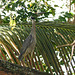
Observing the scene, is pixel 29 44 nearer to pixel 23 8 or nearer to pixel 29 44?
pixel 29 44

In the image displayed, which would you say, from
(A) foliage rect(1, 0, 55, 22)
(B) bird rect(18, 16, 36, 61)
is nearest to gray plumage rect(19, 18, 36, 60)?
(B) bird rect(18, 16, 36, 61)

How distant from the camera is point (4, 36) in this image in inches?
69.2

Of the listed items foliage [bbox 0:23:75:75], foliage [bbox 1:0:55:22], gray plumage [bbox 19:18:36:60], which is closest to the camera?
foliage [bbox 0:23:75:75]

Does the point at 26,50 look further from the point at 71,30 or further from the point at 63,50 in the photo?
the point at 71,30

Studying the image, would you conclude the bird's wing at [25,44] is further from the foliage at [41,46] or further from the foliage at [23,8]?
the foliage at [23,8]

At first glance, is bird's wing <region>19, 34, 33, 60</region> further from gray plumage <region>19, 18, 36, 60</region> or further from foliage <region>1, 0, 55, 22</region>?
foliage <region>1, 0, 55, 22</region>

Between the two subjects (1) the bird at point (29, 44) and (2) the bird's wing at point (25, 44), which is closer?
(2) the bird's wing at point (25, 44)

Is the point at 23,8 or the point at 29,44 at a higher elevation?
the point at 23,8

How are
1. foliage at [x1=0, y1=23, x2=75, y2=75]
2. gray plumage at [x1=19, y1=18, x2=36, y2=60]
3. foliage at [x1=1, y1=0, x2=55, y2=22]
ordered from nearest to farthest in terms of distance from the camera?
1. foliage at [x1=0, y1=23, x2=75, y2=75]
2. gray plumage at [x1=19, y1=18, x2=36, y2=60]
3. foliage at [x1=1, y1=0, x2=55, y2=22]

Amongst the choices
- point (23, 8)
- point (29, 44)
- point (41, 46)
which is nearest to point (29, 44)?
point (29, 44)

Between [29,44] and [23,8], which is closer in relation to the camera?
[29,44]

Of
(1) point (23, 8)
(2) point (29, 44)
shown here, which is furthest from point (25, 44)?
(1) point (23, 8)

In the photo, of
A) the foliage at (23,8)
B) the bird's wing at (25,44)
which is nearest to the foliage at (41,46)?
the bird's wing at (25,44)

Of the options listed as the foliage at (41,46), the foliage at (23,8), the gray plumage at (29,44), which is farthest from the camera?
the foliage at (23,8)
